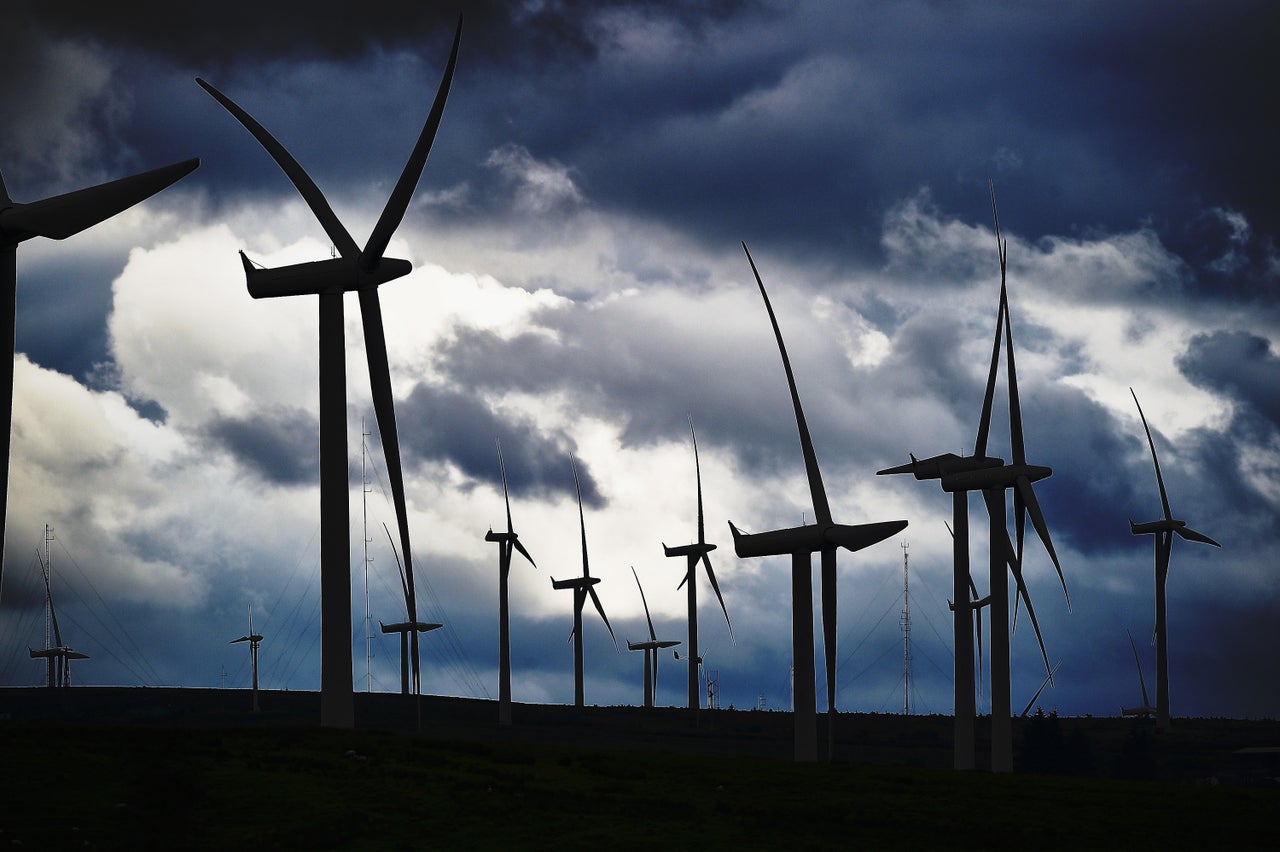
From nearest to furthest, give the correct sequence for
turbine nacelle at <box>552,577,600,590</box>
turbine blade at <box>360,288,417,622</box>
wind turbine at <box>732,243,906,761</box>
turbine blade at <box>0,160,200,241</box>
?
turbine blade at <box>0,160,200,241</box> < turbine blade at <box>360,288,417,622</box> < wind turbine at <box>732,243,906,761</box> < turbine nacelle at <box>552,577,600,590</box>

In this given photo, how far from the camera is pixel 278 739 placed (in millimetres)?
68500

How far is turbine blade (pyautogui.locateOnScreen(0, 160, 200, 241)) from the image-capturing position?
5606 cm

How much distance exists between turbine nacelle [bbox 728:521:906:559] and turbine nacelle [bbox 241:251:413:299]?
27.8 m

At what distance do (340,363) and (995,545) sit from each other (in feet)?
151

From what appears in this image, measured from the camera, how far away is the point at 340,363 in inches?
2879

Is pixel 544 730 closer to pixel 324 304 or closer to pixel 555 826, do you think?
pixel 324 304

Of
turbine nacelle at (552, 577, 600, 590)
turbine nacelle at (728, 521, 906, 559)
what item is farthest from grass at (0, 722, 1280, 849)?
turbine nacelle at (552, 577, 600, 590)

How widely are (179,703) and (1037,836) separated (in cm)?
15887

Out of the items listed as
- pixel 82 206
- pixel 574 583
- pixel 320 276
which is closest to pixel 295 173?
pixel 320 276

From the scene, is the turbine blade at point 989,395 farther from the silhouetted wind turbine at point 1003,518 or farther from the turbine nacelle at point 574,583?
the turbine nacelle at point 574,583

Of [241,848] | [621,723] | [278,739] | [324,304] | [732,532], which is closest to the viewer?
[241,848]

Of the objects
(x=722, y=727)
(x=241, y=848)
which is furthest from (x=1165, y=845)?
(x=722, y=727)

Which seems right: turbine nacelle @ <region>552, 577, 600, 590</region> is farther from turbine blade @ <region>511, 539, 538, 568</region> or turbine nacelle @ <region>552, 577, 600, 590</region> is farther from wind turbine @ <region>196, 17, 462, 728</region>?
wind turbine @ <region>196, 17, 462, 728</region>

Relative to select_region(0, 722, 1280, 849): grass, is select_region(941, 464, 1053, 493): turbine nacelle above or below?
above
